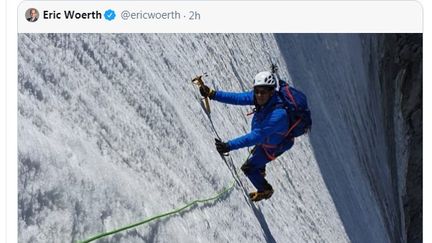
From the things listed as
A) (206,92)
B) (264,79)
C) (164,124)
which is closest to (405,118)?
(206,92)

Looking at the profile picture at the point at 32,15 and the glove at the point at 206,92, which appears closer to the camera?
the profile picture at the point at 32,15

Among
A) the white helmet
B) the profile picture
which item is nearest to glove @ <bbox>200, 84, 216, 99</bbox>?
the white helmet

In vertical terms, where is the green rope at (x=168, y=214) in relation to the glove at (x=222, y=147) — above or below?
below

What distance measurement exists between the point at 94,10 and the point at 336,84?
6.26 meters

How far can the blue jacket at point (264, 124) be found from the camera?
357 centimetres

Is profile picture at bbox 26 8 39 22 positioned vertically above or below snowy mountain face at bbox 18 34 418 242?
above

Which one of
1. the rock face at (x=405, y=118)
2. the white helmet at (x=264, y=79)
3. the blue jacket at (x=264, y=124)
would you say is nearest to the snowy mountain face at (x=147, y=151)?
the blue jacket at (x=264, y=124)

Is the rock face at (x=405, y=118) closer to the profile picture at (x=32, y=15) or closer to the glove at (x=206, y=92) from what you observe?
the glove at (x=206, y=92)

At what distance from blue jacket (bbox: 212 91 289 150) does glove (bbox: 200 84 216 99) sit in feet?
0.10

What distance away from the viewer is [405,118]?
31.9 ft

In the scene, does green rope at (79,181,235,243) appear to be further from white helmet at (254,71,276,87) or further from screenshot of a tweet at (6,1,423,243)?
white helmet at (254,71,276,87)

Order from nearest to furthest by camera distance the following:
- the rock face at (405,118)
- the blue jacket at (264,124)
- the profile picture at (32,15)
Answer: the profile picture at (32,15)
the blue jacket at (264,124)
the rock face at (405,118)

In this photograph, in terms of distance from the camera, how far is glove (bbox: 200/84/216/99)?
13.1 feet

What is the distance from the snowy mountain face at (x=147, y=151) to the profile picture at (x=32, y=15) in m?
0.08
